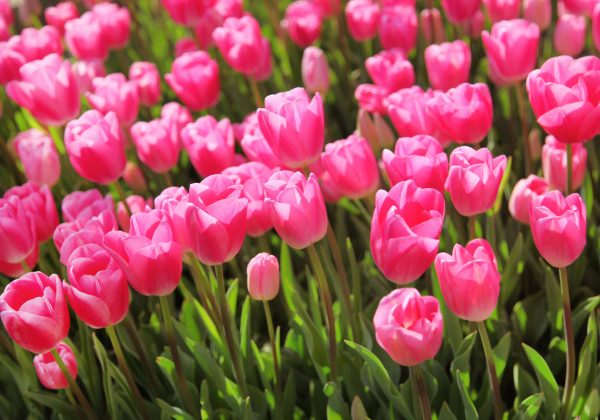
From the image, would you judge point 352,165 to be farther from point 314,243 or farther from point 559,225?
point 559,225

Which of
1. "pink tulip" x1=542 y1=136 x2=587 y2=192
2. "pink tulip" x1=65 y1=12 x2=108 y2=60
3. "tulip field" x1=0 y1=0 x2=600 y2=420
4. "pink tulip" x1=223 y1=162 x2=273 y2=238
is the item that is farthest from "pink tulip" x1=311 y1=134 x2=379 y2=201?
"pink tulip" x1=65 y1=12 x2=108 y2=60

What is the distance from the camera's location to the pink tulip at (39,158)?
72.4 inches

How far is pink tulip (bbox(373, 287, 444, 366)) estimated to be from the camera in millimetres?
1068

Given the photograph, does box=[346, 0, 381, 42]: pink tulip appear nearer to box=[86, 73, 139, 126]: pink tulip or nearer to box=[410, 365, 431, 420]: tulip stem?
box=[86, 73, 139, 126]: pink tulip

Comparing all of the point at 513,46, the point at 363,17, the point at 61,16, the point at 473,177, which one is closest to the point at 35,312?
the point at 473,177

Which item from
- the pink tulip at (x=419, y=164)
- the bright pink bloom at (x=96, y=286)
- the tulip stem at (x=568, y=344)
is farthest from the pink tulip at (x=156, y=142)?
the tulip stem at (x=568, y=344)

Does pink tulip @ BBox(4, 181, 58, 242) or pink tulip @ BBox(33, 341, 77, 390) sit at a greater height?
pink tulip @ BBox(4, 181, 58, 242)

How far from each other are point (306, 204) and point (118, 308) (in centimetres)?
33

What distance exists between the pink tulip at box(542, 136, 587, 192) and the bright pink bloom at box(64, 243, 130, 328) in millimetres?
832

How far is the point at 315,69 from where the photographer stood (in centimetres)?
215

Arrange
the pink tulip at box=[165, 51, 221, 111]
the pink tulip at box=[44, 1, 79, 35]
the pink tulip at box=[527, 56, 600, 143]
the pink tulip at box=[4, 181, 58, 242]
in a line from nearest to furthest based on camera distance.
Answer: the pink tulip at box=[527, 56, 600, 143]
the pink tulip at box=[4, 181, 58, 242]
the pink tulip at box=[165, 51, 221, 111]
the pink tulip at box=[44, 1, 79, 35]

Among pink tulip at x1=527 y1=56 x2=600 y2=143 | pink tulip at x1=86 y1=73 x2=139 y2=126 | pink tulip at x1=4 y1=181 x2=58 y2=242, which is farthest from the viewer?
pink tulip at x1=86 y1=73 x2=139 y2=126

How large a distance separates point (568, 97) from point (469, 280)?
0.39 metres

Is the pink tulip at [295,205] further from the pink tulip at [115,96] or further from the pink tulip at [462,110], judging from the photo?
the pink tulip at [115,96]
